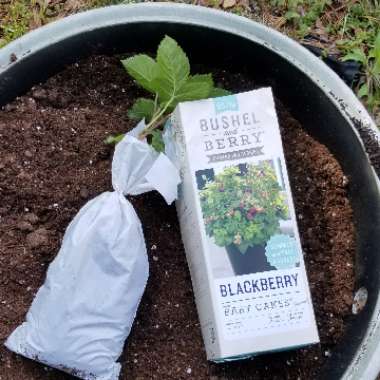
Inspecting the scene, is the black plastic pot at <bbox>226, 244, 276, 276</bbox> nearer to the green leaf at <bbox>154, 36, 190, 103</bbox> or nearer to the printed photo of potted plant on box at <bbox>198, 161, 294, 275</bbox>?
the printed photo of potted plant on box at <bbox>198, 161, 294, 275</bbox>

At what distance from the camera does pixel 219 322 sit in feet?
3.85

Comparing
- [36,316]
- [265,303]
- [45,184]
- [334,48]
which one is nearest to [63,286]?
[36,316]

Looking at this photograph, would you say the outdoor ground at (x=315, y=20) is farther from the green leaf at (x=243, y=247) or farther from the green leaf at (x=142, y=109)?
the green leaf at (x=243, y=247)

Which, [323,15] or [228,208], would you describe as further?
[323,15]

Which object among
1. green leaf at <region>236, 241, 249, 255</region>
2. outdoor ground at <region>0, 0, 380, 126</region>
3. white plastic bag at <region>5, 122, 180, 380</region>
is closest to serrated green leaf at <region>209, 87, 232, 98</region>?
white plastic bag at <region>5, 122, 180, 380</region>

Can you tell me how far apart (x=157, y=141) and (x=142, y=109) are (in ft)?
0.26

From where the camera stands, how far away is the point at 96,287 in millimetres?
1218

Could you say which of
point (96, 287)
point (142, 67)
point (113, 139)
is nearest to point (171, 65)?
point (142, 67)

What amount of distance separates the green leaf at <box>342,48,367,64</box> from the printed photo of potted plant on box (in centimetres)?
52

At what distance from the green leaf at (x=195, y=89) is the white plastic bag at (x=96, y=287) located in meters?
0.12

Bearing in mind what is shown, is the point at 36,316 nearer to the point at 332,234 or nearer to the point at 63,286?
the point at 63,286

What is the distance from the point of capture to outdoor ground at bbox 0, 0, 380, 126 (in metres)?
1.62

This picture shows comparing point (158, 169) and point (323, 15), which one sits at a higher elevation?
point (323, 15)

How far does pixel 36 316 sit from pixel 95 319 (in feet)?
0.35
